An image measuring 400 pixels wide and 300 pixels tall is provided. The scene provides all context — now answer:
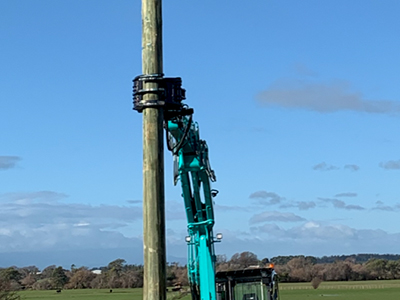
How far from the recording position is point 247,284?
25031 mm

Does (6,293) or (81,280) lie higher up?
(81,280)

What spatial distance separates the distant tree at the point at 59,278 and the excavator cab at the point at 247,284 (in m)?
128

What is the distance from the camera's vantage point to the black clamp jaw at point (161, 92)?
8312 mm

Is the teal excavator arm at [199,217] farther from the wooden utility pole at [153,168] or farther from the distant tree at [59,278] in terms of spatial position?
the distant tree at [59,278]

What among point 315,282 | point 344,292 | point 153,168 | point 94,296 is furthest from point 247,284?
point 315,282

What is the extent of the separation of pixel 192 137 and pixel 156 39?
565 inches

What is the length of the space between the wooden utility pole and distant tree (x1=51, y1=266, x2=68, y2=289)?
144878 millimetres

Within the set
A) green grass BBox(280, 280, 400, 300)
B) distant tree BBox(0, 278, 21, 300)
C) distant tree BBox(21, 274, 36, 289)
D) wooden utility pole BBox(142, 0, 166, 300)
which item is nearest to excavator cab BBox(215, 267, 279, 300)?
wooden utility pole BBox(142, 0, 166, 300)

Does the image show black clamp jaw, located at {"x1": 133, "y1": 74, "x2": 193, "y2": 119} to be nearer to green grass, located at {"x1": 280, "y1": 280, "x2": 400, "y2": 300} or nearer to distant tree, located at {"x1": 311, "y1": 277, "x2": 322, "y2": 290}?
green grass, located at {"x1": 280, "y1": 280, "x2": 400, "y2": 300}

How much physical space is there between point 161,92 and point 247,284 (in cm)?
1743

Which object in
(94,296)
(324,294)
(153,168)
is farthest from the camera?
(94,296)

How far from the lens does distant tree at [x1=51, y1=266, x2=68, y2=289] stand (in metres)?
151

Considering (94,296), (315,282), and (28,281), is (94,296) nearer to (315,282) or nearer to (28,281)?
(315,282)

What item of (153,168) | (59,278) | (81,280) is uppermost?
(59,278)
